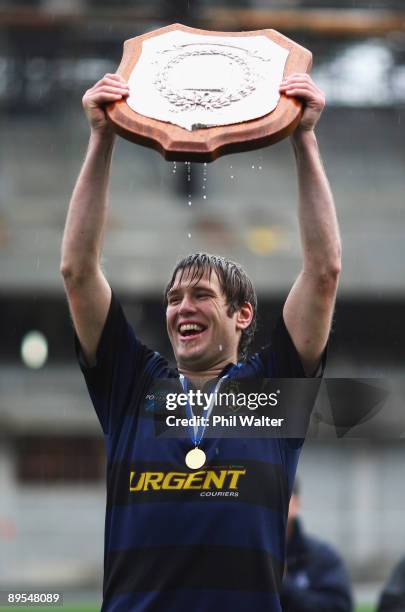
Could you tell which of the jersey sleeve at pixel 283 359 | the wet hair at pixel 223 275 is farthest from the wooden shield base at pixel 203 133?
the jersey sleeve at pixel 283 359

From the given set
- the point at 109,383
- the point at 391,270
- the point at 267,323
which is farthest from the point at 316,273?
the point at 391,270

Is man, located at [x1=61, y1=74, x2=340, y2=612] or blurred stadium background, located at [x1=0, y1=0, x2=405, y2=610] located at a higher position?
man, located at [x1=61, y1=74, x2=340, y2=612]

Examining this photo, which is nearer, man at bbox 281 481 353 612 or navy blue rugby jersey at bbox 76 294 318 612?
navy blue rugby jersey at bbox 76 294 318 612

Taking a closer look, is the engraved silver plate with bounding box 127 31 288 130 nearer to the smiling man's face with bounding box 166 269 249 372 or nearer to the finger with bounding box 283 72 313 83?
the finger with bounding box 283 72 313 83

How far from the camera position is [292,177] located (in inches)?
523

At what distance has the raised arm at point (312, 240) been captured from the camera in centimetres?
208

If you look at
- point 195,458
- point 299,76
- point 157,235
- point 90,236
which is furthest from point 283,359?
point 157,235

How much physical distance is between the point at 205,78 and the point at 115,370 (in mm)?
586

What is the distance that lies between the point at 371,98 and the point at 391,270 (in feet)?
7.21

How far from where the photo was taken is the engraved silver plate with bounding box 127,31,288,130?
207cm

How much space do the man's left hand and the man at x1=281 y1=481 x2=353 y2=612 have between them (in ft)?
6.82

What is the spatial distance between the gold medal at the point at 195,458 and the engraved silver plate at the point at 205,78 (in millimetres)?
577

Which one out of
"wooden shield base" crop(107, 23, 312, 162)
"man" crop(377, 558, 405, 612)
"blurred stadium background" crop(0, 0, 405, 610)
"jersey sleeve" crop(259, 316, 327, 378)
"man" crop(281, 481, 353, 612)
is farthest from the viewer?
"blurred stadium background" crop(0, 0, 405, 610)

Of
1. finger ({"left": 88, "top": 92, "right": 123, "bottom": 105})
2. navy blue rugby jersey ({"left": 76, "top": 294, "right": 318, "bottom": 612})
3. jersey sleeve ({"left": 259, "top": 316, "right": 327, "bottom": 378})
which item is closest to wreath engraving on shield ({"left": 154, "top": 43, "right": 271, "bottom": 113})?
finger ({"left": 88, "top": 92, "right": 123, "bottom": 105})
